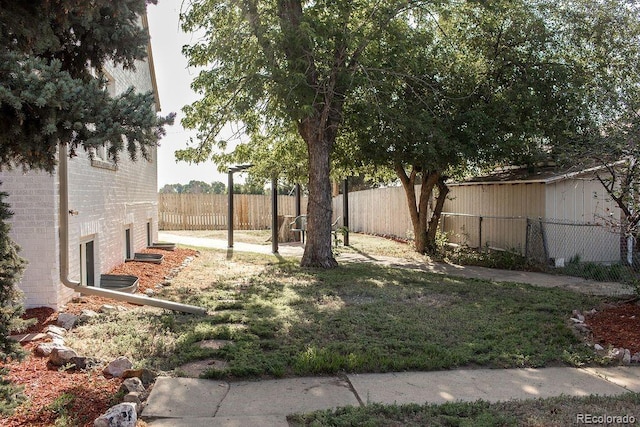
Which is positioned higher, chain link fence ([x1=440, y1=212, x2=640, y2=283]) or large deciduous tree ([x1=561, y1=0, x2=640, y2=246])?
large deciduous tree ([x1=561, y1=0, x2=640, y2=246])

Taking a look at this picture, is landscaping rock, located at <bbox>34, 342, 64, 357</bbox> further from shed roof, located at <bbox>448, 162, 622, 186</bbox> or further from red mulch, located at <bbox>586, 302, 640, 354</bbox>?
shed roof, located at <bbox>448, 162, 622, 186</bbox>

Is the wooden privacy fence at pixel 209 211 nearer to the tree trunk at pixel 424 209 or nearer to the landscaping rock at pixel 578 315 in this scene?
the tree trunk at pixel 424 209

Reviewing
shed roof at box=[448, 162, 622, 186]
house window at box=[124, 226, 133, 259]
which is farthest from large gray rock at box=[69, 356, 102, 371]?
shed roof at box=[448, 162, 622, 186]

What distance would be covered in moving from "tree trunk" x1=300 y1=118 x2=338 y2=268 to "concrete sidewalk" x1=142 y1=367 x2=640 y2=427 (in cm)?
727

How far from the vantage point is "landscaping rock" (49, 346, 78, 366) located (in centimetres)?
481

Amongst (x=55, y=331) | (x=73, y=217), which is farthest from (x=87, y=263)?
(x=55, y=331)

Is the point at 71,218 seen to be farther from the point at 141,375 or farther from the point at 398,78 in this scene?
the point at 398,78

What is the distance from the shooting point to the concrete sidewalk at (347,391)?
13.1 feet

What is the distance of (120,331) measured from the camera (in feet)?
19.7

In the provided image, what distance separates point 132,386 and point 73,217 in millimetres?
3788

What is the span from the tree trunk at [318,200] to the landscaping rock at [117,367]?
7.66 meters

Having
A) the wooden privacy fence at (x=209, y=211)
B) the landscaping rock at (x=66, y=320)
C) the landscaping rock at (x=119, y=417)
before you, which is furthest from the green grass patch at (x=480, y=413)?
the wooden privacy fence at (x=209, y=211)

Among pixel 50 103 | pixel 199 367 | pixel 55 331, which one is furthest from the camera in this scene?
pixel 55 331

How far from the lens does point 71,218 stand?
7195 millimetres
